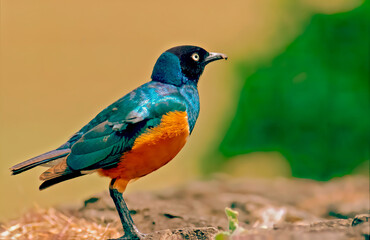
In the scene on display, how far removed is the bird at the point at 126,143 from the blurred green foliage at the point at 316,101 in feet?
16.4

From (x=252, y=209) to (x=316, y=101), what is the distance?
3.57m

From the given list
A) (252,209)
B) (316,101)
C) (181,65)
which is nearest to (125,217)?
(181,65)

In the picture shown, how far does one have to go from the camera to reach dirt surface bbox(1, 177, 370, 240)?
14.3ft

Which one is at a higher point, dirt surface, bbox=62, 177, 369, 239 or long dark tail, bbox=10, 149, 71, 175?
long dark tail, bbox=10, 149, 71, 175

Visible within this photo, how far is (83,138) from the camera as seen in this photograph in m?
5.00

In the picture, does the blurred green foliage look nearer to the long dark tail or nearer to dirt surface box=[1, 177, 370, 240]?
dirt surface box=[1, 177, 370, 240]

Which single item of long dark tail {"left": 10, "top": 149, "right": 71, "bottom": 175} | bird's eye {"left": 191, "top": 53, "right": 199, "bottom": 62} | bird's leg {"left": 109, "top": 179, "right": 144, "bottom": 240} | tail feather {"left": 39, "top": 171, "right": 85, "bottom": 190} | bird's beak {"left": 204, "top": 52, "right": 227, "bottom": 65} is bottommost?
bird's leg {"left": 109, "top": 179, "right": 144, "bottom": 240}

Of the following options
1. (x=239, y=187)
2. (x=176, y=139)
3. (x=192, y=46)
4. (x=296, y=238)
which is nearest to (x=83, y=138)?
(x=176, y=139)

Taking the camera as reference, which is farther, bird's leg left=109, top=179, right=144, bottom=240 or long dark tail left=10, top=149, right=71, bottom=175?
bird's leg left=109, top=179, right=144, bottom=240

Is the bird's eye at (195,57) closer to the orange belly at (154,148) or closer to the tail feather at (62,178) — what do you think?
the orange belly at (154,148)

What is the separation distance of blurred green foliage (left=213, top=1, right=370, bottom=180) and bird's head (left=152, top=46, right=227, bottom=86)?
4.48 meters

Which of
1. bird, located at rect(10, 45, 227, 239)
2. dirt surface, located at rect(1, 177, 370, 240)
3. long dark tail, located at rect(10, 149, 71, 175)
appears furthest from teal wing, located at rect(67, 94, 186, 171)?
dirt surface, located at rect(1, 177, 370, 240)

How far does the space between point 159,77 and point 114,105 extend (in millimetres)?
601

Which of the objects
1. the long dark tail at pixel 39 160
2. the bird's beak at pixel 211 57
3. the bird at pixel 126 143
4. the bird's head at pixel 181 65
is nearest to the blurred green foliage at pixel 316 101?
the bird's beak at pixel 211 57
